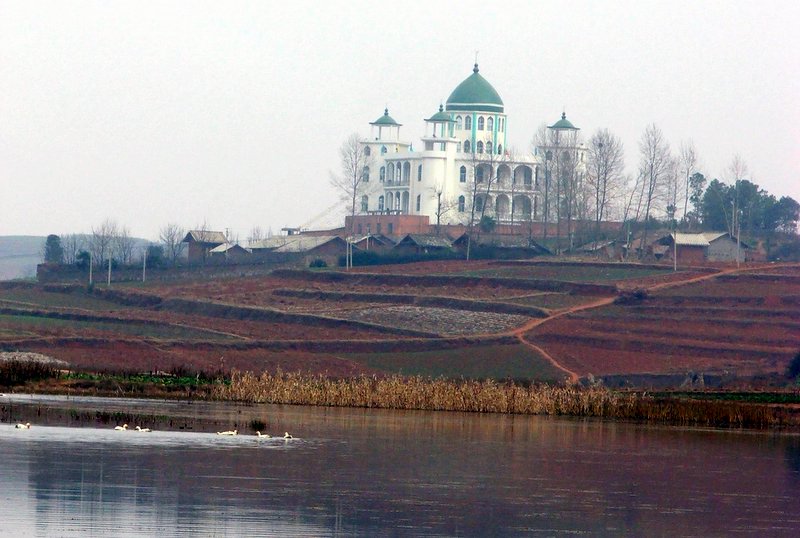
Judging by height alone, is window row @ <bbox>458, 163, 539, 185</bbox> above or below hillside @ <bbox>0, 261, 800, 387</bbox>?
above

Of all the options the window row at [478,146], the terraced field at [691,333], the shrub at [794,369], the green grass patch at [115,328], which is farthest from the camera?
the window row at [478,146]

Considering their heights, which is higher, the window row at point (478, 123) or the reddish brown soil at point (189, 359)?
the window row at point (478, 123)

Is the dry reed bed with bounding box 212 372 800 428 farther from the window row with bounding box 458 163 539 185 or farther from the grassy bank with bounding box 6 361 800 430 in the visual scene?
the window row with bounding box 458 163 539 185

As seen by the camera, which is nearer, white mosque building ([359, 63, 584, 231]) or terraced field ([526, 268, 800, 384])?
terraced field ([526, 268, 800, 384])

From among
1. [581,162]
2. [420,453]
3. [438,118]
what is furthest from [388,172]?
[420,453]

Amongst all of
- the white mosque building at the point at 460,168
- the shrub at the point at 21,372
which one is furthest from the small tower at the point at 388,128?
the shrub at the point at 21,372

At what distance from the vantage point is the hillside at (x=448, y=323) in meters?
54.3

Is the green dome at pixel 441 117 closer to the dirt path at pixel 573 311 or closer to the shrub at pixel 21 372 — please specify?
the dirt path at pixel 573 311

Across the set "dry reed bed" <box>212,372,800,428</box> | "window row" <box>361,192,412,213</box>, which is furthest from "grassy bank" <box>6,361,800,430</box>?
"window row" <box>361,192,412,213</box>

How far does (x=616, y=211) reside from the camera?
342 feet

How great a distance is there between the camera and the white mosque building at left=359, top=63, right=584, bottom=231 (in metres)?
107

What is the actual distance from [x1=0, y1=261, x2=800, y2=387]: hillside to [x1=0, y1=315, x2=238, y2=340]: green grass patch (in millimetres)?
82

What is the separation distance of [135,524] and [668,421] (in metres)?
22.8

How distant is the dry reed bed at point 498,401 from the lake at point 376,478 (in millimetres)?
2860
